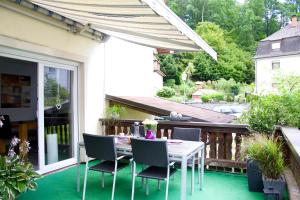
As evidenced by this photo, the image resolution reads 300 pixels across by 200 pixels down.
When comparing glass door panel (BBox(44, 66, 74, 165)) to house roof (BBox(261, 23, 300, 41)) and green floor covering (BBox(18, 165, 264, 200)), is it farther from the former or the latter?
house roof (BBox(261, 23, 300, 41))

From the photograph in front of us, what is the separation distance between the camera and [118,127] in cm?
784

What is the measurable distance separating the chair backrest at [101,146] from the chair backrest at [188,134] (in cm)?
179

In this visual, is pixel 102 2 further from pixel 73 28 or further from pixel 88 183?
pixel 88 183

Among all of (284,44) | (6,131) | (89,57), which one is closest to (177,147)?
(89,57)

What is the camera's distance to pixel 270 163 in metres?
4.48

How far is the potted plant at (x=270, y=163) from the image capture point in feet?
14.4

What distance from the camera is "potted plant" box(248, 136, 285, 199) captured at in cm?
440

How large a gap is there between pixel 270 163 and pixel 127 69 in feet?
20.7

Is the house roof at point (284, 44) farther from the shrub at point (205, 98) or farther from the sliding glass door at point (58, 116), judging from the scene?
the sliding glass door at point (58, 116)

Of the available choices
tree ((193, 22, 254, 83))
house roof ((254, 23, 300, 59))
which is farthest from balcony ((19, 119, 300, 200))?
tree ((193, 22, 254, 83))

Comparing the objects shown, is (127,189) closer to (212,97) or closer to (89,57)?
(89,57)

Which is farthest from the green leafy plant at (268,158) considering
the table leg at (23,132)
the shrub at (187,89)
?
the shrub at (187,89)

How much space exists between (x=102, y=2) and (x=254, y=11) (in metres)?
41.5

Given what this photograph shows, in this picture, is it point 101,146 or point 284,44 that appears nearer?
point 101,146
